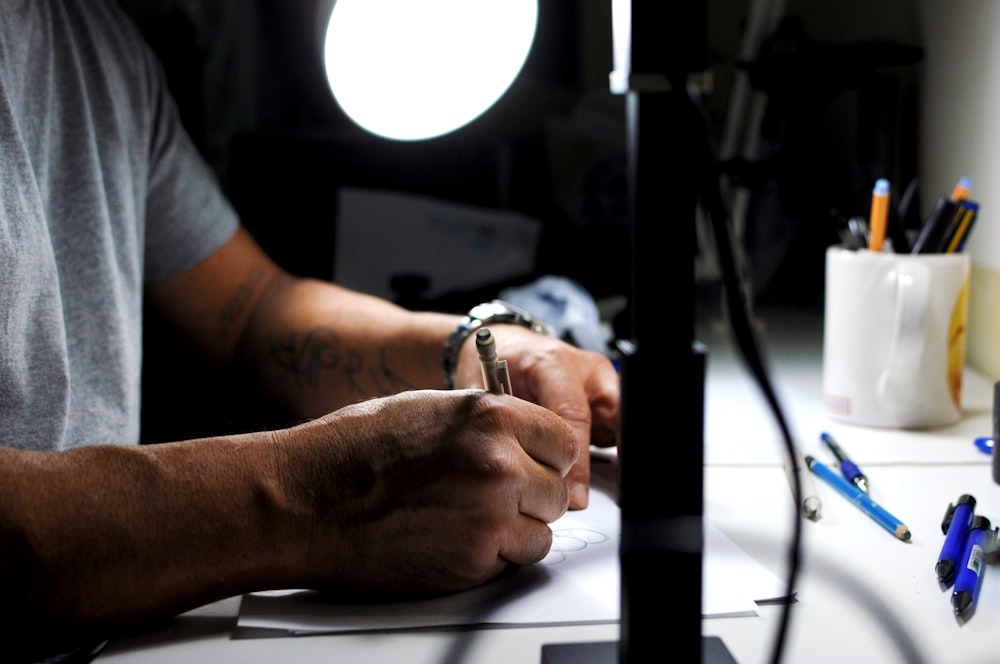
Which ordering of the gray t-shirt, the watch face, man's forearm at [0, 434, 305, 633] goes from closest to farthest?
1. man's forearm at [0, 434, 305, 633]
2. the gray t-shirt
3. the watch face

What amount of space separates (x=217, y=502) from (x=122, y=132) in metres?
0.50

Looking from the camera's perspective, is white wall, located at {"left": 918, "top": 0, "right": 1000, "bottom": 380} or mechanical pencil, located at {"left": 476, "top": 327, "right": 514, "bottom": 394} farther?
white wall, located at {"left": 918, "top": 0, "right": 1000, "bottom": 380}

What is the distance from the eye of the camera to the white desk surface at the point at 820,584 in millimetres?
445

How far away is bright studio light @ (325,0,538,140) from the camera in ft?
1.96

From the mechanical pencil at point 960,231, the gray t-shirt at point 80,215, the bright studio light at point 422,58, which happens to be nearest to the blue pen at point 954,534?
the mechanical pencil at point 960,231

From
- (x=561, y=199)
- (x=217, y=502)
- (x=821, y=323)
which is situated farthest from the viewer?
(x=561, y=199)

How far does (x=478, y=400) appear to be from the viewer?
0.51 meters

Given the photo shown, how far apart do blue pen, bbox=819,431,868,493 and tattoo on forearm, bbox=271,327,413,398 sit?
0.36m

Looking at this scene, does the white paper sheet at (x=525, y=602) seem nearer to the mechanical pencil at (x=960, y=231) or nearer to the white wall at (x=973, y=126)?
the mechanical pencil at (x=960, y=231)

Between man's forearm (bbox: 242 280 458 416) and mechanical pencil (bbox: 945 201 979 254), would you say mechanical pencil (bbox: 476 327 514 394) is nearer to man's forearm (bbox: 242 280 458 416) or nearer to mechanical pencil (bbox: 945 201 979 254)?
man's forearm (bbox: 242 280 458 416)

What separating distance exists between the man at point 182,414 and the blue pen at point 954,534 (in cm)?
21

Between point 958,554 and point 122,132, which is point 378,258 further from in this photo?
point 958,554

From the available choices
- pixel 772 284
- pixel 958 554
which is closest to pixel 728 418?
pixel 958 554

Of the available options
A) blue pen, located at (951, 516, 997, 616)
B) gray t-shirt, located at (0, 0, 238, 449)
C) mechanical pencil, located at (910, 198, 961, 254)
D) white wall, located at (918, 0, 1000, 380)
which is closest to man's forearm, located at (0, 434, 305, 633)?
gray t-shirt, located at (0, 0, 238, 449)
